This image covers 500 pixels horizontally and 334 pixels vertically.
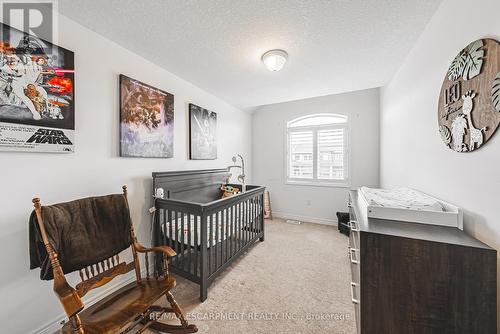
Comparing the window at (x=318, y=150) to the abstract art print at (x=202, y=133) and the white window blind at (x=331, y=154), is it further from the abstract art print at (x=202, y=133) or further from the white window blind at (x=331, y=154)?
the abstract art print at (x=202, y=133)

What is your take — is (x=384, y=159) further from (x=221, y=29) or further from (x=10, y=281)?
(x=10, y=281)

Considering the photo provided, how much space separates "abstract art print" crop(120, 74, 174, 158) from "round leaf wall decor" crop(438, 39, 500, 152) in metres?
2.59

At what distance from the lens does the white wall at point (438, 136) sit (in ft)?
3.03

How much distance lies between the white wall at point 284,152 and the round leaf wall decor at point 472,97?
Result: 2326 millimetres

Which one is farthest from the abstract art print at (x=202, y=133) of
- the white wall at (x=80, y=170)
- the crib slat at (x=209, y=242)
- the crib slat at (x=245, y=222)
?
the crib slat at (x=209, y=242)

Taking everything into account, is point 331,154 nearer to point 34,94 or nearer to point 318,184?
point 318,184

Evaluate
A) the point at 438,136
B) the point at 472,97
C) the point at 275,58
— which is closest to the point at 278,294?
the point at 438,136

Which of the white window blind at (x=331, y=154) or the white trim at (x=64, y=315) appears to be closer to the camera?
the white trim at (x=64, y=315)

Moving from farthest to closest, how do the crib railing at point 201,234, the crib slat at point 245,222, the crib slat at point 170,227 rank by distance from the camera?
the crib slat at point 245,222
the crib slat at point 170,227
the crib railing at point 201,234

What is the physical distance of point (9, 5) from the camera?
1229 millimetres

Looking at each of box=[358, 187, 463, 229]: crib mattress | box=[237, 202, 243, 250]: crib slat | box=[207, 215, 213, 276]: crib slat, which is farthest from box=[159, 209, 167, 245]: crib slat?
box=[358, 187, 463, 229]: crib mattress

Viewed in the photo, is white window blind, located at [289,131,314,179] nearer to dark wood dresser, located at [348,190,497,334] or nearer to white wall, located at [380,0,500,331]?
white wall, located at [380,0,500,331]

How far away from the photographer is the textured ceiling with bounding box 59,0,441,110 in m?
1.38

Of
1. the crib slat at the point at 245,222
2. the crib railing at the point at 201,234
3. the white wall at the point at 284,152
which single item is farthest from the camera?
the white wall at the point at 284,152
